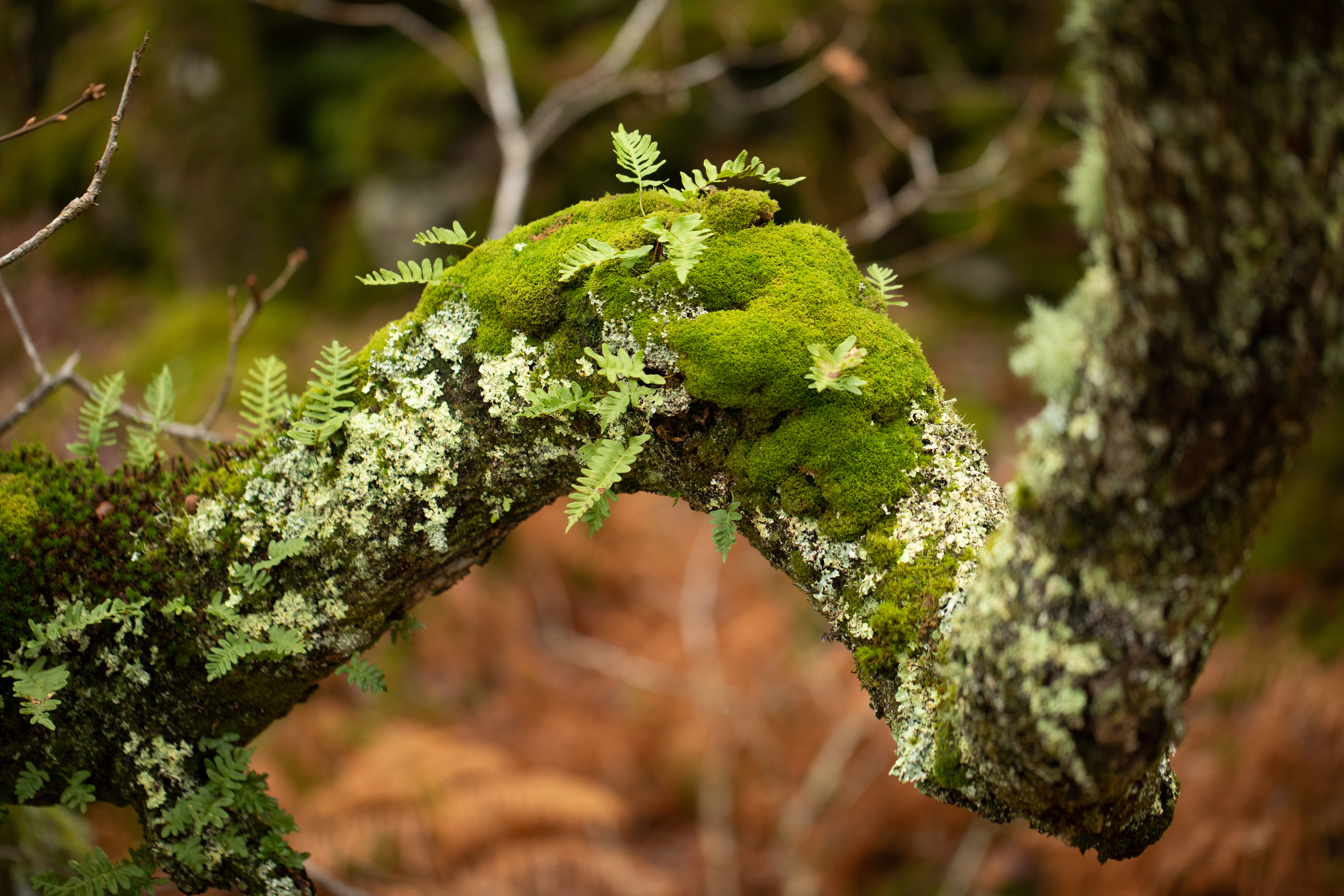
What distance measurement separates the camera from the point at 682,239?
1.44m

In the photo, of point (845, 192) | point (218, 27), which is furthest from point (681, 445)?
point (218, 27)

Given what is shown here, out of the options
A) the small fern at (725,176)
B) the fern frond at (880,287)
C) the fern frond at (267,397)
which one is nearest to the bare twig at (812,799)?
the fern frond at (880,287)

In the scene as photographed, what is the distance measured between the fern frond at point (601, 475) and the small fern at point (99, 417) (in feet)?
3.80

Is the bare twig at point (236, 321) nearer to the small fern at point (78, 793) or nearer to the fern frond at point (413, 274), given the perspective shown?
the fern frond at point (413, 274)

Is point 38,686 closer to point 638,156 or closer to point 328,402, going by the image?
point 328,402

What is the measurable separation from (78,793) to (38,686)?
33cm

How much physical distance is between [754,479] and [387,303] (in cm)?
664

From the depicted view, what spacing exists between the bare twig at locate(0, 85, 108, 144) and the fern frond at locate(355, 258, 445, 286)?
22.2 inches

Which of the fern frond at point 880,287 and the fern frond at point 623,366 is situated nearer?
the fern frond at point 623,366

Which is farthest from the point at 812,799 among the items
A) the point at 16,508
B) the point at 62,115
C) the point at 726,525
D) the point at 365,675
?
the point at 62,115

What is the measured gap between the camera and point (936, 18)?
7.57 meters

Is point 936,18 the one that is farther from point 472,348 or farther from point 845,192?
point 472,348

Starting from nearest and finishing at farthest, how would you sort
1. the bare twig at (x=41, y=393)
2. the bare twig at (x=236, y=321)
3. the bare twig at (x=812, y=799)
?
the bare twig at (x=41, y=393), the bare twig at (x=236, y=321), the bare twig at (x=812, y=799)

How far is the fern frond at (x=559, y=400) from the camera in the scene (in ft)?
4.75
